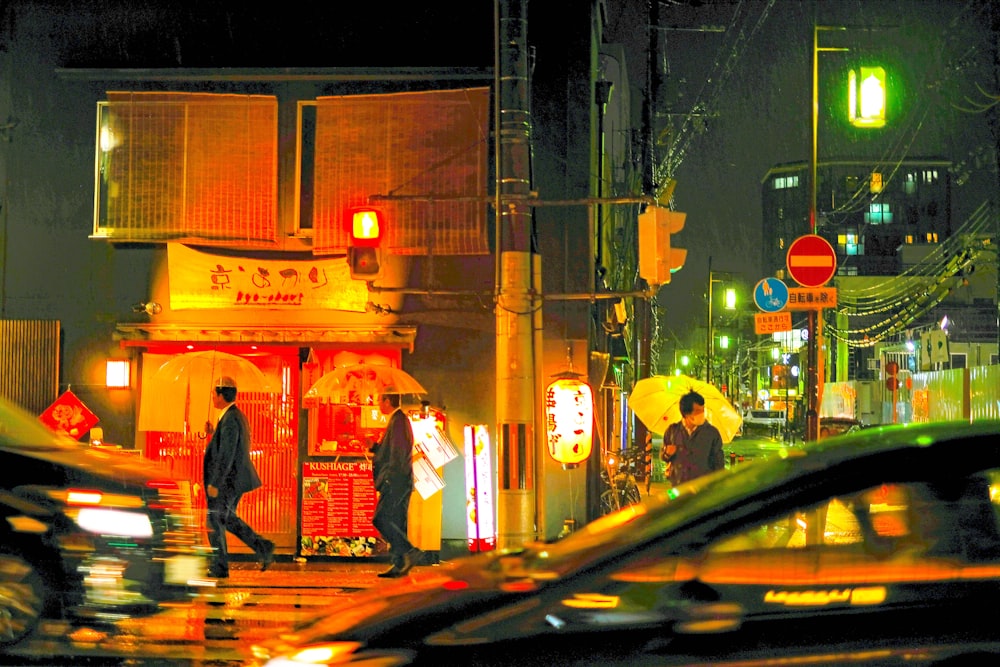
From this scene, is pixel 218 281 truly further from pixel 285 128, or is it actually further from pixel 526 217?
pixel 526 217

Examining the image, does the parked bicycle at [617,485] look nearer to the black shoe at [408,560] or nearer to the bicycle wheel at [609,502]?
the bicycle wheel at [609,502]

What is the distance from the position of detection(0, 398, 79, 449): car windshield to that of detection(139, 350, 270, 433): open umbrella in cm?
506

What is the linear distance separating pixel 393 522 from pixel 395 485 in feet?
1.56

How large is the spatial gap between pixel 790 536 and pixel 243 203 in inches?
474

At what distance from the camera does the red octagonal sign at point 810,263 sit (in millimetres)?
15062

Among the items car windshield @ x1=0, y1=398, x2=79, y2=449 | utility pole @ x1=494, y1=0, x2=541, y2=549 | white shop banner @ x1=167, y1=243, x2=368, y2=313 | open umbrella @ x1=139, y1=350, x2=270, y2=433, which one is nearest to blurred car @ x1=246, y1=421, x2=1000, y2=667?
car windshield @ x1=0, y1=398, x2=79, y2=449

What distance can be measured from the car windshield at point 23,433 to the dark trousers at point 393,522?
4.79m

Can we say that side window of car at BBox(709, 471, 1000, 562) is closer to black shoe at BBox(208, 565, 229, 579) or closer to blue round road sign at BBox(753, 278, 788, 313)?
black shoe at BBox(208, 565, 229, 579)

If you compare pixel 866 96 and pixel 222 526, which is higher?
pixel 866 96

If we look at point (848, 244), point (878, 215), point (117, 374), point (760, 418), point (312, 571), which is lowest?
point (760, 418)

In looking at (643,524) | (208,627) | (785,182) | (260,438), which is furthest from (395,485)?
(785,182)

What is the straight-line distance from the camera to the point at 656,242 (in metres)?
12.8

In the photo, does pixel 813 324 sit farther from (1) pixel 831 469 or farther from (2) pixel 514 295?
(1) pixel 831 469

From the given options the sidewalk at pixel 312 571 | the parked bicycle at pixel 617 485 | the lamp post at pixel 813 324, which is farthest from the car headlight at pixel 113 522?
the lamp post at pixel 813 324
